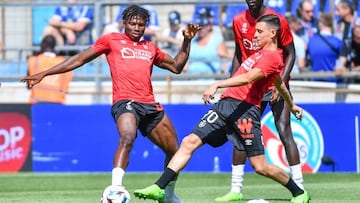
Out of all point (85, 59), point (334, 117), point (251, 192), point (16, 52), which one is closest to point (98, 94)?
point (16, 52)

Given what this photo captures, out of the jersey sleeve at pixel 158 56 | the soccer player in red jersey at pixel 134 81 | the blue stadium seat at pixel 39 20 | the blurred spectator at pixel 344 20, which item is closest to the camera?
the soccer player in red jersey at pixel 134 81

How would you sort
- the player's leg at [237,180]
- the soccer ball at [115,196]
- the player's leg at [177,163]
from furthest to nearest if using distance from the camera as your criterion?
the player's leg at [237,180]
the player's leg at [177,163]
the soccer ball at [115,196]

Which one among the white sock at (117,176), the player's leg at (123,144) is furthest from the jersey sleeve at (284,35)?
the white sock at (117,176)

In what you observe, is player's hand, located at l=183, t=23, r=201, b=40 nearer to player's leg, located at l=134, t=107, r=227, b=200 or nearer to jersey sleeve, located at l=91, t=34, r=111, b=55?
jersey sleeve, located at l=91, t=34, r=111, b=55

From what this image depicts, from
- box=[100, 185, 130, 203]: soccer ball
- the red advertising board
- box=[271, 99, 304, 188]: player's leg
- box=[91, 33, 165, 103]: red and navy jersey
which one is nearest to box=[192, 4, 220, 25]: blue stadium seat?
the red advertising board

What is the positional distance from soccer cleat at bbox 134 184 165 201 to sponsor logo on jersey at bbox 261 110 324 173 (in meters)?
8.26

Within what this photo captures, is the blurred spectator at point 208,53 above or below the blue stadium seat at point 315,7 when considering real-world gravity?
below

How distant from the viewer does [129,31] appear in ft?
39.9

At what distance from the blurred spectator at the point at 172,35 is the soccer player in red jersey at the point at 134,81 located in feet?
28.7

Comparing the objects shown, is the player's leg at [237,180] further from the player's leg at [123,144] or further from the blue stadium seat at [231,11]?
the blue stadium seat at [231,11]

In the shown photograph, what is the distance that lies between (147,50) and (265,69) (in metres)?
1.55

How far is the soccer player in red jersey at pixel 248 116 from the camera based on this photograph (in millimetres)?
11250

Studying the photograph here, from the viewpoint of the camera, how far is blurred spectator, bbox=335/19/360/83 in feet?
66.1

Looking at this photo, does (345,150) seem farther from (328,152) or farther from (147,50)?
(147,50)
